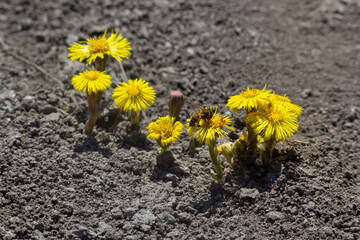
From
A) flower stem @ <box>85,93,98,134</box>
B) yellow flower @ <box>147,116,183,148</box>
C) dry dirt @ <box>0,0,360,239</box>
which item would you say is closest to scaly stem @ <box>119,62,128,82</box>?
dry dirt @ <box>0,0,360,239</box>

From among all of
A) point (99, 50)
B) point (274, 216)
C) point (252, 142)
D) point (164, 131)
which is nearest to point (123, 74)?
point (99, 50)

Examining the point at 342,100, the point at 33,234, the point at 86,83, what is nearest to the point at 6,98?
the point at 86,83

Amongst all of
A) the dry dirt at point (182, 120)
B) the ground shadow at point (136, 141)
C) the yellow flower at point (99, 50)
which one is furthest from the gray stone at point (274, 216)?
the yellow flower at point (99, 50)

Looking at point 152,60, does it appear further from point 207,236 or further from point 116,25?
point 207,236

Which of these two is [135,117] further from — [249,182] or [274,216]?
[274,216]

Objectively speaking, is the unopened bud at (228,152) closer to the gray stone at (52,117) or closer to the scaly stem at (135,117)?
the scaly stem at (135,117)

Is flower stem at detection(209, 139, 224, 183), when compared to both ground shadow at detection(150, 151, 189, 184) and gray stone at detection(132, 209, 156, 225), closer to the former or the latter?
ground shadow at detection(150, 151, 189, 184)
